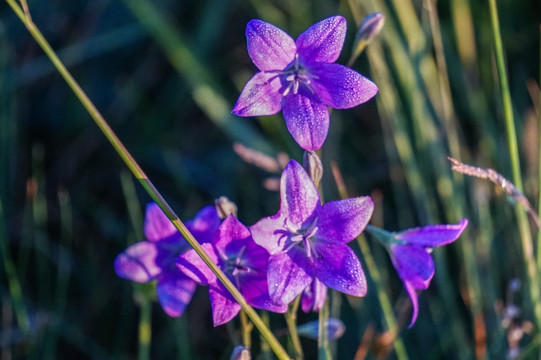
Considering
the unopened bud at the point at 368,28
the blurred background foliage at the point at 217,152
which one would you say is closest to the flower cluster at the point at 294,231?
the unopened bud at the point at 368,28

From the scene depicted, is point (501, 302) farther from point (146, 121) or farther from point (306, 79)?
point (146, 121)

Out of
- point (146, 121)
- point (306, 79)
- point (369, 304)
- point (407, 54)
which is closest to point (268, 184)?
point (306, 79)

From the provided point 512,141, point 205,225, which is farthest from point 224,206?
point 512,141

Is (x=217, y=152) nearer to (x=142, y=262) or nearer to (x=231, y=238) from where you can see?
(x=142, y=262)

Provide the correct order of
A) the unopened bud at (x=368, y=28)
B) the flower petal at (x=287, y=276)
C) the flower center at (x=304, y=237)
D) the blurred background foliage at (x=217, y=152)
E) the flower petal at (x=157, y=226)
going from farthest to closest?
the blurred background foliage at (x=217, y=152), the unopened bud at (x=368, y=28), the flower petal at (x=157, y=226), the flower center at (x=304, y=237), the flower petal at (x=287, y=276)

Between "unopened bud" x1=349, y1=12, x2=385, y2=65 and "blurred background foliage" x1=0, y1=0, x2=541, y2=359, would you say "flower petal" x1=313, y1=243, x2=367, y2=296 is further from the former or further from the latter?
A: "blurred background foliage" x1=0, y1=0, x2=541, y2=359

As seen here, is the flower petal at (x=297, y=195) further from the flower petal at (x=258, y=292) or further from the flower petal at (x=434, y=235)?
the flower petal at (x=434, y=235)
